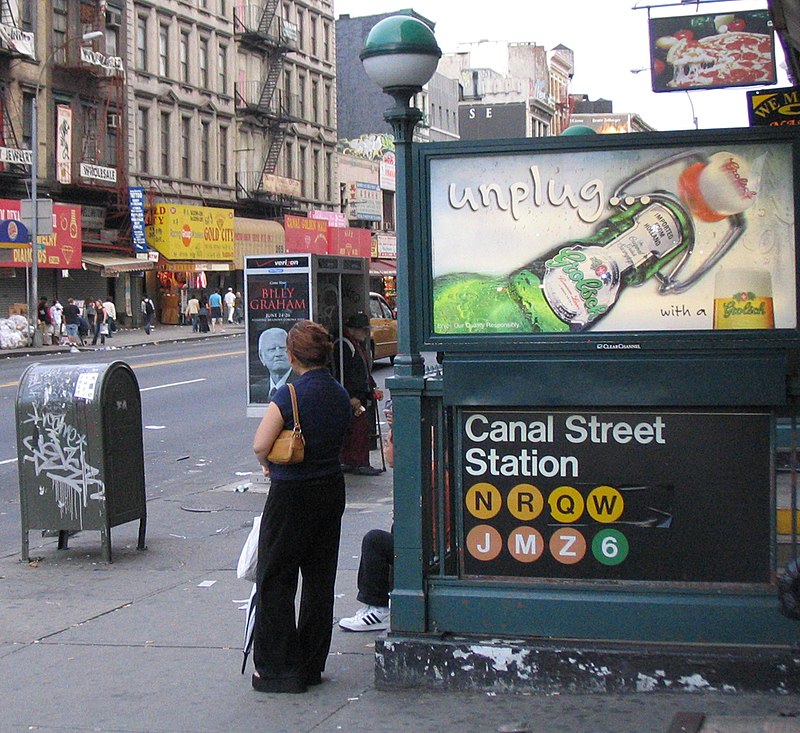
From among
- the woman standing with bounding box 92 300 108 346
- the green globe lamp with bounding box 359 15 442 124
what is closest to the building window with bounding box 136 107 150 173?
the woman standing with bounding box 92 300 108 346

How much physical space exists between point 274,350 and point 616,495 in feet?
22.4

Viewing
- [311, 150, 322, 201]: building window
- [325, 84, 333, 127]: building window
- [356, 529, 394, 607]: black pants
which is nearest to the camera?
[356, 529, 394, 607]: black pants

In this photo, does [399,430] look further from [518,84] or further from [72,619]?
[518,84]

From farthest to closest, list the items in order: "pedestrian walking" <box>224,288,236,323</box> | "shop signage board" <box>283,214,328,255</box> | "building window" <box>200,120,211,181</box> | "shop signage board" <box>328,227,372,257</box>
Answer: "shop signage board" <box>328,227,372,257</box>
"shop signage board" <box>283,214,328,255</box>
"building window" <box>200,120,211,181</box>
"pedestrian walking" <box>224,288,236,323</box>

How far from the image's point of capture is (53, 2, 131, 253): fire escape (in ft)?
140

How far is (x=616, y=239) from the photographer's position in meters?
5.06

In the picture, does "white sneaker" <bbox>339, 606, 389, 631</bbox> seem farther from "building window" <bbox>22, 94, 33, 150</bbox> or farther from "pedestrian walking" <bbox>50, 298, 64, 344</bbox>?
"building window" <bbox>22, 94, 33, 150</bbox>

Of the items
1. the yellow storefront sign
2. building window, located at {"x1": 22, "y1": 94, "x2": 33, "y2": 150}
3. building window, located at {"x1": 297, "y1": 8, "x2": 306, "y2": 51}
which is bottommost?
the yellow storefront sign

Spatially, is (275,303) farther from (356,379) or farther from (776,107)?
(776,107)

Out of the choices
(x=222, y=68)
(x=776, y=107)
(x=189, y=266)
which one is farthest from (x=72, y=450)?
(x=222, y=68)

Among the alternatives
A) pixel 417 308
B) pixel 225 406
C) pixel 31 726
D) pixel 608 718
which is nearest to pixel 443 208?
pixel 417 308

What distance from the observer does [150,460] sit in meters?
14.0

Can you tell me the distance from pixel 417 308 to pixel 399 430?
1.82 feet

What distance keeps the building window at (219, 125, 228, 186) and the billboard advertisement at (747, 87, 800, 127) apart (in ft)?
154
